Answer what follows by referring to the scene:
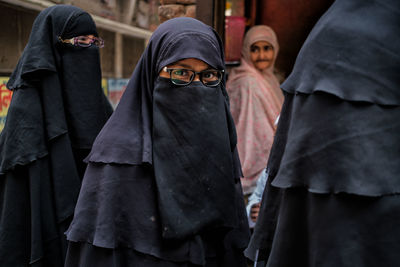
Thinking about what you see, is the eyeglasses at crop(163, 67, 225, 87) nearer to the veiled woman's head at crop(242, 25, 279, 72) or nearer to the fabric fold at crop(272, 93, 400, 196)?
the fabric fold at crop(272, 93, 400, 196)

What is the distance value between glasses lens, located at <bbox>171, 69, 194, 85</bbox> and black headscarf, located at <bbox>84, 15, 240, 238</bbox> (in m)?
0.03

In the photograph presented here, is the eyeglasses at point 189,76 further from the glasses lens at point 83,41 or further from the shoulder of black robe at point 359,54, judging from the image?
the glasses lens at point 83,41

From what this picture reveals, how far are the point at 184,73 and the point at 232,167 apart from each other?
1.60ft

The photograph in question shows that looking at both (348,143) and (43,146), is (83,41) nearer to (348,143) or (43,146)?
(43,146)

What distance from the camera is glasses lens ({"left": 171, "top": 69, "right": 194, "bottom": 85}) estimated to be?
181 centimetres

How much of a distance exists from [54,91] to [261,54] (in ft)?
8.31

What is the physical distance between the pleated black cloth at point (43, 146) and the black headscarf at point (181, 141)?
67 cm

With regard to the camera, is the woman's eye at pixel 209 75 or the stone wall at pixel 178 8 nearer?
the woman's eye at pixel 209 75

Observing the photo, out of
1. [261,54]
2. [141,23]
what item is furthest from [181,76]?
[141,23]

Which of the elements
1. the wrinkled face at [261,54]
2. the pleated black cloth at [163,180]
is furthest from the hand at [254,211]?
the wrinkled face at [261,54]

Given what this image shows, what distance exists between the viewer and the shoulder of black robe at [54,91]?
234 cm

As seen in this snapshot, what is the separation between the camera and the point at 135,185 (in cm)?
178

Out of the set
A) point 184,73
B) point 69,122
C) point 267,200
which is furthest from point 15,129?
point 267,200

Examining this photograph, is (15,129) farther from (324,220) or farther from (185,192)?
(324,220)
